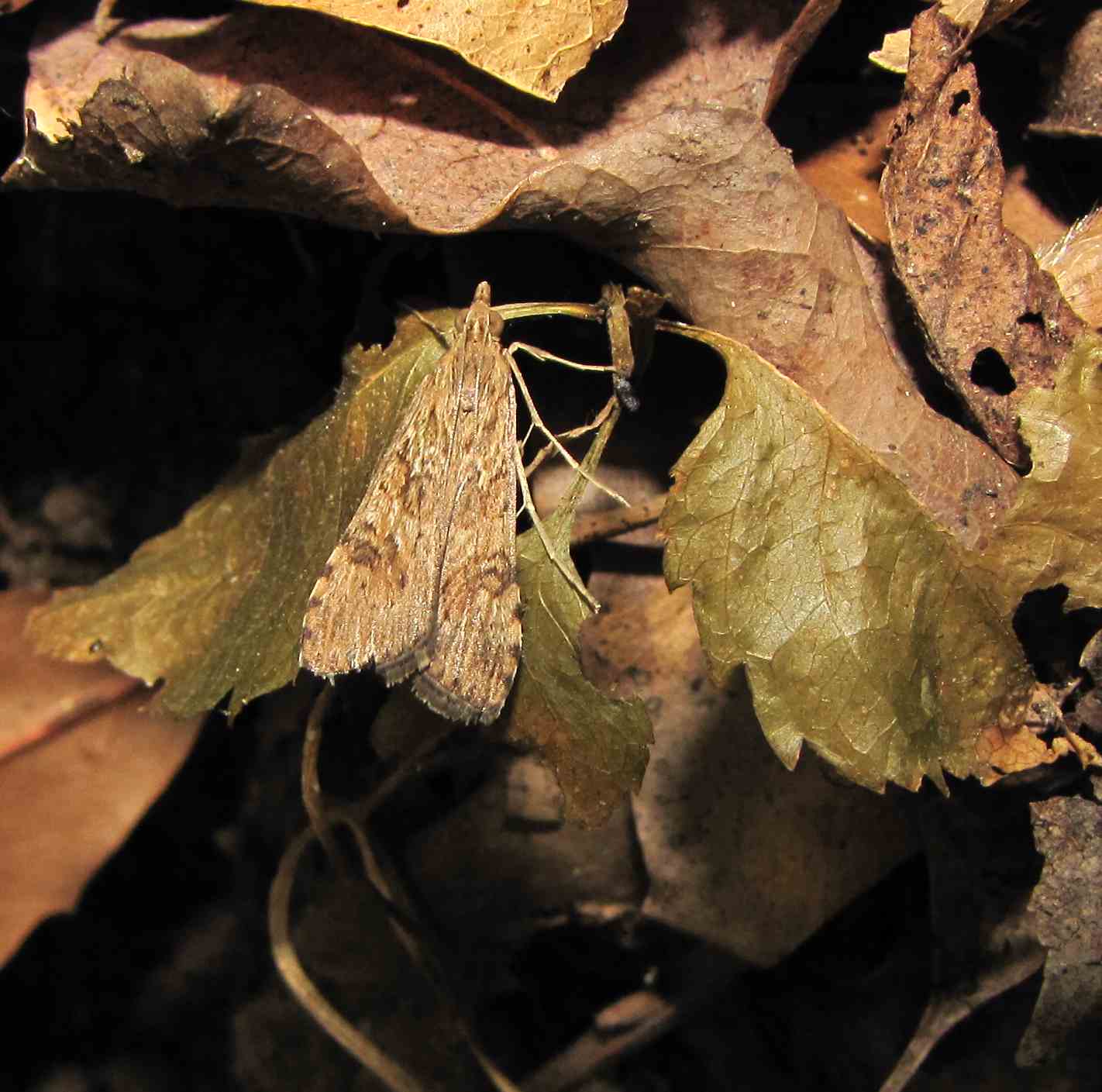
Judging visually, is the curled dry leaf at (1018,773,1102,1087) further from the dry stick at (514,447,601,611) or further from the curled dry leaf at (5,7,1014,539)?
the dry stick at (514,447,601,611)

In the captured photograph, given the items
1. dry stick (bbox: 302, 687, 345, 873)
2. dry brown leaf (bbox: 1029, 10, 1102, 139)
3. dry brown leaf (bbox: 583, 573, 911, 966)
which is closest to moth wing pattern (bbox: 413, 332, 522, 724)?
dry brown leaf (bbox: 583, 573, 911, 966)

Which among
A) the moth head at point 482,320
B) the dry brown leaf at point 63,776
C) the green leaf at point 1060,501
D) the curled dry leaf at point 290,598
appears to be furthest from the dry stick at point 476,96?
the dry brown leaf at point 63,776

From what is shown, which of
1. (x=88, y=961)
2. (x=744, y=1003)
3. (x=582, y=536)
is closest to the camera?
(x=582, y=536)

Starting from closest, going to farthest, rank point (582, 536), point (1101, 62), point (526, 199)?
point (526, 199)
point (1101, 62)
point (582, 536)

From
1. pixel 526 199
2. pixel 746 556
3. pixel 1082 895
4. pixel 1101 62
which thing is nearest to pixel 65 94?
pixel 526 199

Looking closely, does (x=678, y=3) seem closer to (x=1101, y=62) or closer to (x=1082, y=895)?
(x=1101, y=62)

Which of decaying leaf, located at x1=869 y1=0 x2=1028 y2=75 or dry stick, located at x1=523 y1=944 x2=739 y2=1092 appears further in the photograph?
dry stick, located at x1=523 y1=944 x2=739 y2=1092

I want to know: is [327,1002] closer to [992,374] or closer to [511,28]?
[992,374]
